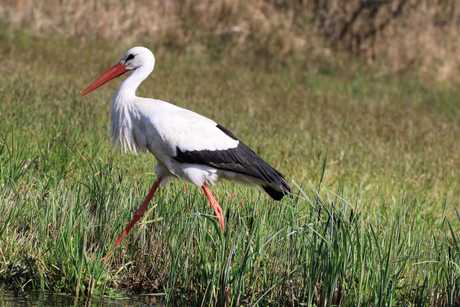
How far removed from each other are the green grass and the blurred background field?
0.03 m

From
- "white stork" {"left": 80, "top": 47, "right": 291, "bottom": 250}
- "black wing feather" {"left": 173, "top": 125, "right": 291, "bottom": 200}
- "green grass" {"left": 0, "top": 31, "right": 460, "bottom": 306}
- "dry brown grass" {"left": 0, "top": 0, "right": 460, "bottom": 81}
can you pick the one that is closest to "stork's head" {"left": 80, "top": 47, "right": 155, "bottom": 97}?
"white stork" {"left": 80, "top": 47, "right": 291, "bottom": 250}

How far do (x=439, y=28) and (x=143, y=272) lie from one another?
14261 mm

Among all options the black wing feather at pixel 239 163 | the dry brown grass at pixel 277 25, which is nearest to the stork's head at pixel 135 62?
the black wing feather at pixel 239 163

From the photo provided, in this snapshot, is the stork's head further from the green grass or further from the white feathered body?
the green grass

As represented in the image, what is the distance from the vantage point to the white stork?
371 centimetres

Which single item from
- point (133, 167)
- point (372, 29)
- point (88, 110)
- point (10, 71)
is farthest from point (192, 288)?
point (372, 29)

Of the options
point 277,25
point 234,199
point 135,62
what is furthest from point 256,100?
point 234,199

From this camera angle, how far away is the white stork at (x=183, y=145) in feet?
12.2

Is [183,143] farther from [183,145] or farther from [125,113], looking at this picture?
[125,113]

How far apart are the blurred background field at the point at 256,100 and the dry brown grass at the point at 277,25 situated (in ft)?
0.12

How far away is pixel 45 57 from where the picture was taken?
9.58 m

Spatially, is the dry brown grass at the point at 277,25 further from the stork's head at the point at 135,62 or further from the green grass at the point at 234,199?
the stork's head at the point at 135,62

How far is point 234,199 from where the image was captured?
12.5 feet

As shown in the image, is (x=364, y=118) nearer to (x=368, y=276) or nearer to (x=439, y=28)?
(x=368, y=276)
